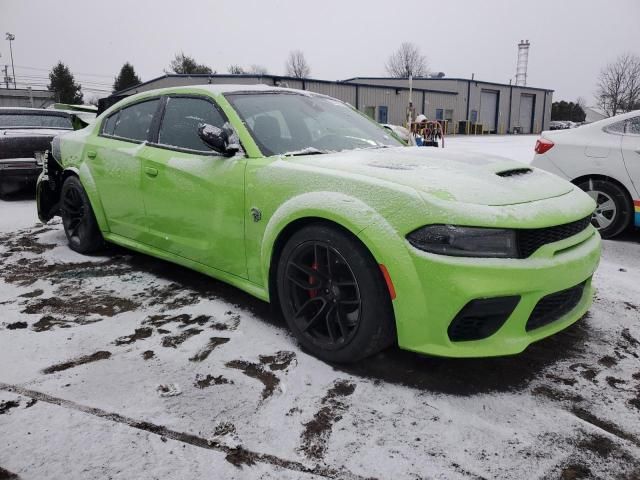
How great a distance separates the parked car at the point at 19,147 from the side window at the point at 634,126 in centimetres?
709

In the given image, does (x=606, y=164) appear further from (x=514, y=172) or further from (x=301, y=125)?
(x=301, y=125)

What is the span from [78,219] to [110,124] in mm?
960

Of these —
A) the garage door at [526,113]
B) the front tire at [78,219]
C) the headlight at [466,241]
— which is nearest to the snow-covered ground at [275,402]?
the headlight at [466,241]

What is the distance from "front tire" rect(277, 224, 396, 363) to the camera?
7.52 ft

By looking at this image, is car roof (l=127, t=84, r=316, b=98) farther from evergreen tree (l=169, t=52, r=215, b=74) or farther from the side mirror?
evergreen tree (l=169, t=52, r=215, b=74)

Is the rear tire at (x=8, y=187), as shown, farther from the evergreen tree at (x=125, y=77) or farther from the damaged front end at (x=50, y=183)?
the evergreen tree at (x=125, y=77)

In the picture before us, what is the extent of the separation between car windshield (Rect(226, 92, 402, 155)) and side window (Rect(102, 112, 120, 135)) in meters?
1.49

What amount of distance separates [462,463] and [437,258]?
0.80 meters

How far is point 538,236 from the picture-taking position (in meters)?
→ 2.23

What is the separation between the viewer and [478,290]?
6.83ft

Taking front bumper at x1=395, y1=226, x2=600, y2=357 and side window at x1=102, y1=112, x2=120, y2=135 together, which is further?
side window at x1=102, y1=112, x2=120, y2=135

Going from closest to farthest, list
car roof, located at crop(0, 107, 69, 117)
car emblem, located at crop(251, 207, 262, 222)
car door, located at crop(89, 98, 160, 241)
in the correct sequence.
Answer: car emblem, located at crop(251, 207, 262, 222), car door, located at crop(89, 98, 160, 241), car roof, located at crop(0, 107, 69, 117)

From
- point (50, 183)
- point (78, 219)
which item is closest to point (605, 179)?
point (78, 219)

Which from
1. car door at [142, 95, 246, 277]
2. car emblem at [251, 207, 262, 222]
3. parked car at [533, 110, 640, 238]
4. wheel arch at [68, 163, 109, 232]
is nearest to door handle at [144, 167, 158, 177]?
car door at [142, 95, 246, 277]
